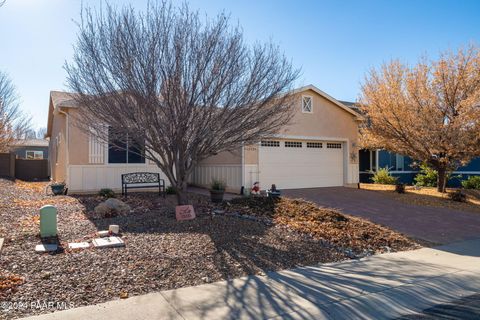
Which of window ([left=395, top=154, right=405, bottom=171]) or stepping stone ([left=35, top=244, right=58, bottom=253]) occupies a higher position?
window ([left=395, top=154, right=405, bottom=171])

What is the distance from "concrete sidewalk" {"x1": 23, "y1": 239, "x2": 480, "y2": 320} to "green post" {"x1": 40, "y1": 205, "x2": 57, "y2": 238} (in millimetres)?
3265

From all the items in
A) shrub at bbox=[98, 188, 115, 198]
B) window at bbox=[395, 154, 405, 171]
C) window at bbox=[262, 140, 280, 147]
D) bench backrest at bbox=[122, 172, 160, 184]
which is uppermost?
window at bbox=[262, 140, 280, 147]

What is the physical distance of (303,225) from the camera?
873 cm

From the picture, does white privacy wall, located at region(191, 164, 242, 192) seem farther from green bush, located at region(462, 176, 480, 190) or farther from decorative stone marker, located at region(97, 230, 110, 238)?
green bush, located at region(462, 176, 480, 190)

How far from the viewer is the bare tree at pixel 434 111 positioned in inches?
533

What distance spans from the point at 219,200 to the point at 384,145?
827cm

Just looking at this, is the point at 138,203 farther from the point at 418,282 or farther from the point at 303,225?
the point at 418,282

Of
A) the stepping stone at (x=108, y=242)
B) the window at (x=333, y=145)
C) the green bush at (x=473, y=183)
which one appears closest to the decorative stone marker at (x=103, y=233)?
the stepping stone at (x=108, y=242)

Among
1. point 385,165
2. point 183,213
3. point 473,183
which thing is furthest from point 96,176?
point 473,183

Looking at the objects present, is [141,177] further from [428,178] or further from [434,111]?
[428,178]

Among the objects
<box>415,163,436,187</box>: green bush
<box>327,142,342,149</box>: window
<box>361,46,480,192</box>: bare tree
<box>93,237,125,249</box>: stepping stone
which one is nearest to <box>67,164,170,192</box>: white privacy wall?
<box>93,237,125,249</box>: stepping stone

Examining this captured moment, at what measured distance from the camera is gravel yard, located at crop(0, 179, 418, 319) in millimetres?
4770

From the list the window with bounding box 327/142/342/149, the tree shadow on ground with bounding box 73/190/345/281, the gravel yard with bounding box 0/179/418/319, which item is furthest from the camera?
the window with bounding box 327/142/342/149

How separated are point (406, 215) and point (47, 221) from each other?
984 cm
